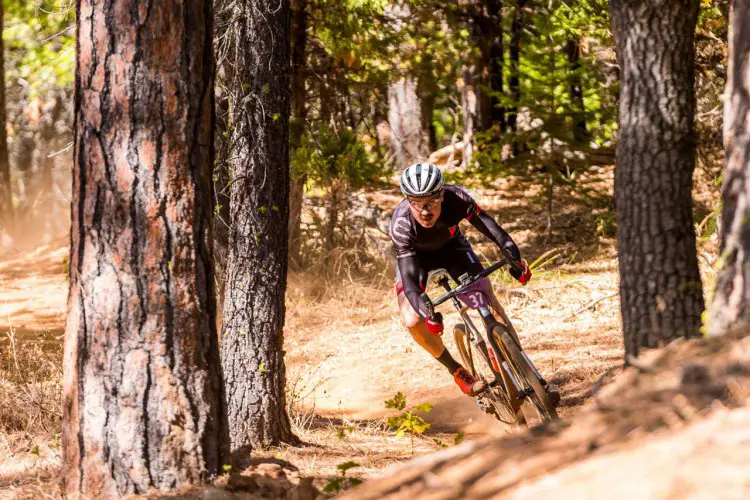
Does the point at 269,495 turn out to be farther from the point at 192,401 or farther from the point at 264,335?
the point at 264,335

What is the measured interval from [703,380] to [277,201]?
411 centimetres

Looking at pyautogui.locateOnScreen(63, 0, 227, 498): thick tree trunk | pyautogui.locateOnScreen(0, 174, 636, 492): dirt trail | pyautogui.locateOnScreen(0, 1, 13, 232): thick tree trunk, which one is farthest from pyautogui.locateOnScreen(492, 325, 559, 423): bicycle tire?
pyautogui.locateOnScreen(0, 1, 13, 232): thick tree trunk

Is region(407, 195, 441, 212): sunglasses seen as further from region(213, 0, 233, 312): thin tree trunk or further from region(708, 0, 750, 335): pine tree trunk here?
region(708, 0, 750, 335): pine tree trunk

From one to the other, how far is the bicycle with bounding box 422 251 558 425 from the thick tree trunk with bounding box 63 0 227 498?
2.71 meters

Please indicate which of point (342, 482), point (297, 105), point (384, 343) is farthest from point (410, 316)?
point (297, 105)

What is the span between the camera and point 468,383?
22.8 feet

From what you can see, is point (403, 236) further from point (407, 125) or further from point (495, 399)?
point (407, 125)

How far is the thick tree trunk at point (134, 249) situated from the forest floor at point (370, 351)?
1.93ft

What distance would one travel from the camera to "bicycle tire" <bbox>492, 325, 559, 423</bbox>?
20.1 feet

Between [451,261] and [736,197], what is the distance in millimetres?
4007

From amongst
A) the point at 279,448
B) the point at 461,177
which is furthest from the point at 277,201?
the point at 461,177

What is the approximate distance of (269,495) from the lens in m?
4.37

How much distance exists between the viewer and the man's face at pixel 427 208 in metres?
6.68

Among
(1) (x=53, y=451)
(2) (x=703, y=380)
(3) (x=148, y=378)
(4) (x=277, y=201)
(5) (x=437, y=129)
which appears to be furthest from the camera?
(5) (x=437, y=129)
